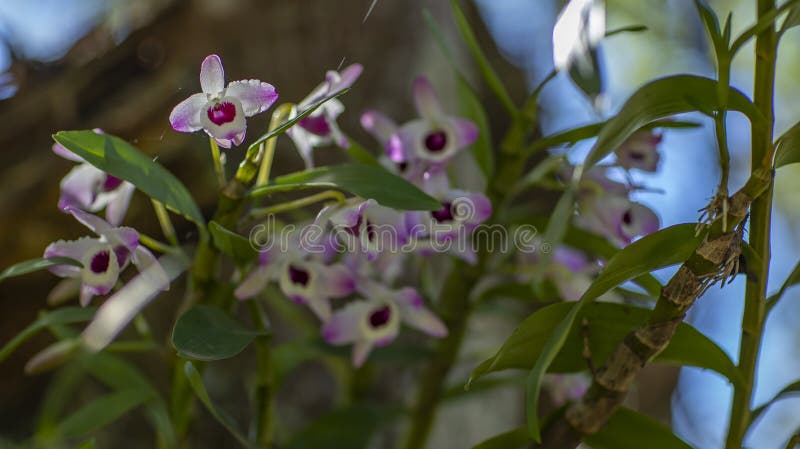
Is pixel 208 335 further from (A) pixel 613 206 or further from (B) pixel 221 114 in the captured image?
(A) pixel 613 206

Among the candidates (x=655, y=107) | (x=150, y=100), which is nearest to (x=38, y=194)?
(x=150, y=100)

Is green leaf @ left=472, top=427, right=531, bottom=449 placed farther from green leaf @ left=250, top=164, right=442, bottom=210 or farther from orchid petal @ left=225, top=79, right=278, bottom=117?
orchid petal @ left=225, top=79, right=278, bottom=117

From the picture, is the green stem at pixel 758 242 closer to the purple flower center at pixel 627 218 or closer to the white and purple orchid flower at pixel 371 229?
the purple flower center at pixel 627 218

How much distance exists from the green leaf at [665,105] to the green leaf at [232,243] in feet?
0.91

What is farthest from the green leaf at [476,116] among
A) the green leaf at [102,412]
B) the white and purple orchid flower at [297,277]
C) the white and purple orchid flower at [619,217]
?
the green leaf at [102,412]

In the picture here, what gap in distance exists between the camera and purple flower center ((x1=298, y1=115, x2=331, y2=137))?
29.2 inches

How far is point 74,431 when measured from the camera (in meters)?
0.83

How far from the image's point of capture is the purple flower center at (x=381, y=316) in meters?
0.80

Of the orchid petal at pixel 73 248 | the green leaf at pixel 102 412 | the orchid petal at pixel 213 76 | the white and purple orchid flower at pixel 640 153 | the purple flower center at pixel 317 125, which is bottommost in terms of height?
the green leaf at pixel 102 412

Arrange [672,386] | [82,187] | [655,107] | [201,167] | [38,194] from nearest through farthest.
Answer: [655,107]
[82,187]
[38,194]
[201,167]
[672,386]

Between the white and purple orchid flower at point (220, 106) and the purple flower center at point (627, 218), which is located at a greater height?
the white and purple orchid flower at point (220, 106)

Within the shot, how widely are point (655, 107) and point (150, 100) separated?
1.18 metres

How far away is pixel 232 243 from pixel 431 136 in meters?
0.22

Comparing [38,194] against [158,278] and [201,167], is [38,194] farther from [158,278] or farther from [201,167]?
[158,278]
